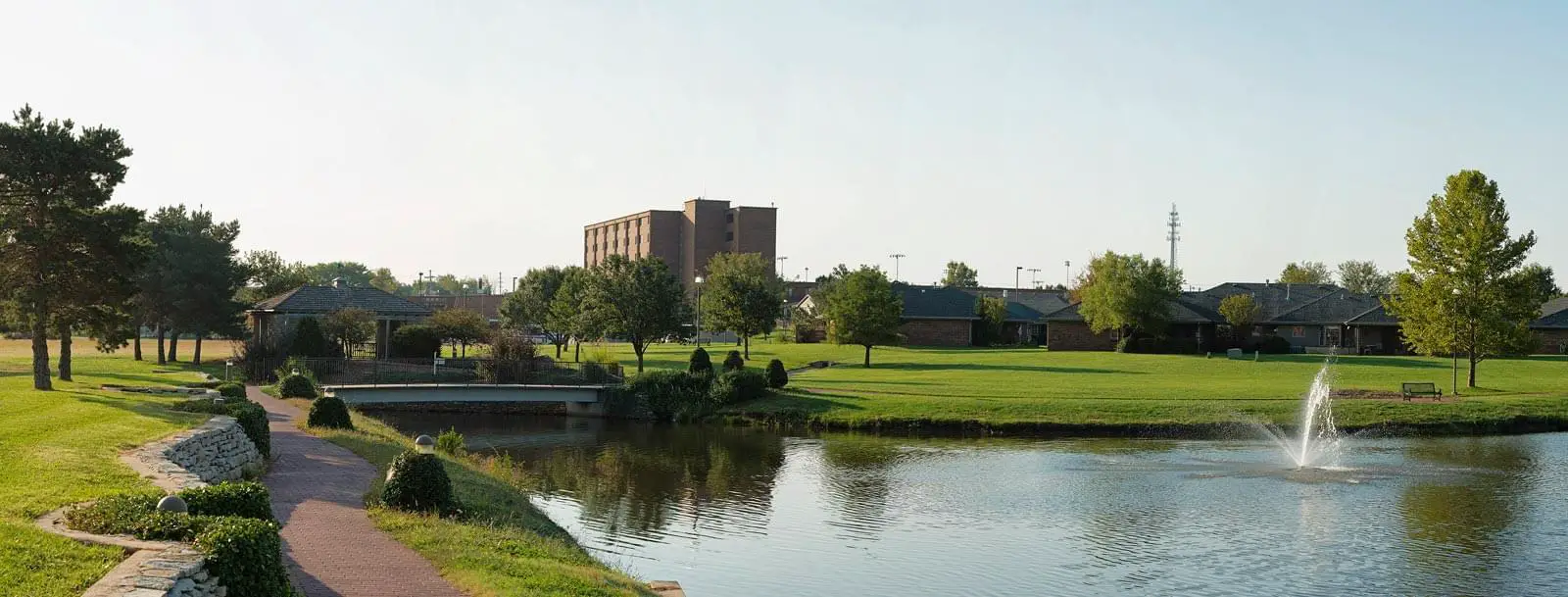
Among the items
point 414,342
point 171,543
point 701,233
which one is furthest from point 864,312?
point 701,233

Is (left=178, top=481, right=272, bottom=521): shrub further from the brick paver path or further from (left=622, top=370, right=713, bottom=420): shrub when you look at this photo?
(left=622, top=370, right=713, bottom=420): shrub

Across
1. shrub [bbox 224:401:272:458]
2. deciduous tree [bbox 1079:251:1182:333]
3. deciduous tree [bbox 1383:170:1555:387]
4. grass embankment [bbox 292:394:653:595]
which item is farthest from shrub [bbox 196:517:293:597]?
deciduous tree [bbox 1079:251:1182:333]

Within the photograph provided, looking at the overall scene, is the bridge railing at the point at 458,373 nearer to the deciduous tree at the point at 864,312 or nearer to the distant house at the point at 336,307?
the distant house at the point at 336,307

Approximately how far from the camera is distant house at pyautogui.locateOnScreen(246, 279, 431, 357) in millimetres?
61344

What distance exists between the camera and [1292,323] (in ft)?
283

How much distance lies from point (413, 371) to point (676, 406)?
35.3 ft

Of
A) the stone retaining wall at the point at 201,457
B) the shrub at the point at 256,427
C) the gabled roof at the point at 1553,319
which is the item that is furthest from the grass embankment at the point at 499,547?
the gabled roof at the point at 1553,319

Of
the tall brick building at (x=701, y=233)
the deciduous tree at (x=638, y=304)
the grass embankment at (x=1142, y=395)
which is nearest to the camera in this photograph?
the grass embankment at (x=1142, y=395)

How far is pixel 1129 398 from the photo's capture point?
47.6 metres

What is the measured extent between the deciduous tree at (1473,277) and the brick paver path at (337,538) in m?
43.8

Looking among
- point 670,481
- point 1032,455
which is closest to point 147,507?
point 670,481

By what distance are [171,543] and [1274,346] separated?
77.8 m

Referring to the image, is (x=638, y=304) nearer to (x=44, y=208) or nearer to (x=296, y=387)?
(x=296, y=387)

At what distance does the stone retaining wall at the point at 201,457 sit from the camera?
17.8 meters
